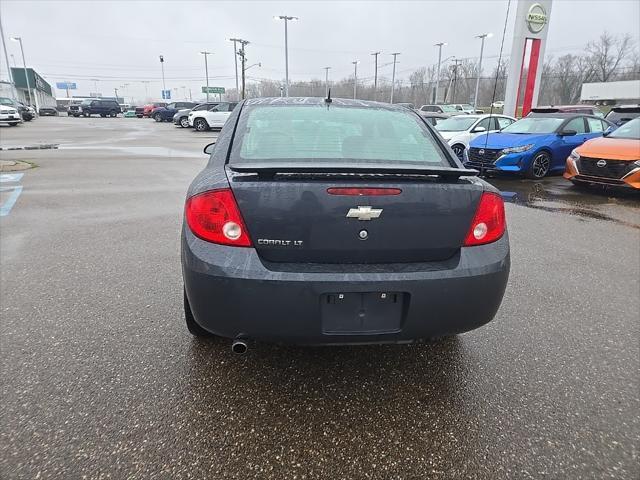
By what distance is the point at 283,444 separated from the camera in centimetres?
199

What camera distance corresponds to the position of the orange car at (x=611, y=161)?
7348mm

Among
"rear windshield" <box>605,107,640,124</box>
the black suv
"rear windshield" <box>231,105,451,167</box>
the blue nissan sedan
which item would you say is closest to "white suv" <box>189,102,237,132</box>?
the blue nissan sedan

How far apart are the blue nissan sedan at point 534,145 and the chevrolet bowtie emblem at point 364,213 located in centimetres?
783

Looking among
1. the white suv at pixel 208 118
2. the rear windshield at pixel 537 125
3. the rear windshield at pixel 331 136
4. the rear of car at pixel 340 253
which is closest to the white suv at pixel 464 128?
the rear windshield at pixel 537 125

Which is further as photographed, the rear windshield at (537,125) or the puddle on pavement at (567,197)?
the rear windshield at (537,125)

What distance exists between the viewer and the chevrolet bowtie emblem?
6.46 feet

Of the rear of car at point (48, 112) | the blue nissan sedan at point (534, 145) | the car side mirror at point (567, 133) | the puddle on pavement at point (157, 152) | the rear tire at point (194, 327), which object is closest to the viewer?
the rear tire at point (194, 327)

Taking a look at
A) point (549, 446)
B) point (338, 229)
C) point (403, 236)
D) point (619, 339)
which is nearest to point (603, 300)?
point (619, 339)

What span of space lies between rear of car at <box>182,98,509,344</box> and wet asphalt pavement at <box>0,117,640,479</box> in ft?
1.49

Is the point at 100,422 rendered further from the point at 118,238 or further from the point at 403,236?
the point at 118,238

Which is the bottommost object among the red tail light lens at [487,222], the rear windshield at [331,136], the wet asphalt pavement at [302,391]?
the wet asphalt pavement at [302,391]

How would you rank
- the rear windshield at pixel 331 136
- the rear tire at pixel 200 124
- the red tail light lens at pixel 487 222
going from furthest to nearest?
the rear tire at pixel 200 124 → the rear windshield at pixel 331 136 → the red tail light lens at pixel 487 222

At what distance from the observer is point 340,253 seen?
79.4 inches

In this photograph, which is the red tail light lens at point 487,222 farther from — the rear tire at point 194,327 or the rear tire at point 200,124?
the rear tire at point 200,124
